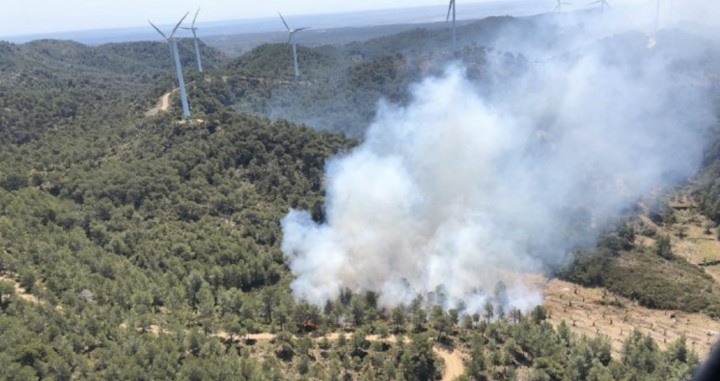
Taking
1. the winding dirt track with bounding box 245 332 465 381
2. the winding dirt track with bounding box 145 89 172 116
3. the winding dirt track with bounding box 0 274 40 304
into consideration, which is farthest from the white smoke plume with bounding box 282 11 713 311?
the winding dirt track with bounding box 145 89 172 116

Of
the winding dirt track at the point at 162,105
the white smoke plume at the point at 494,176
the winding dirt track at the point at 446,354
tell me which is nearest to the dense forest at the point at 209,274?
the winding dirt track at the point at 446,354

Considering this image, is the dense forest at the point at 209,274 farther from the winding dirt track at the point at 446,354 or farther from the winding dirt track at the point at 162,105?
the winding dirt track at the point at 162,105

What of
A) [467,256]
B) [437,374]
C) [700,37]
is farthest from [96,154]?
[700,37]

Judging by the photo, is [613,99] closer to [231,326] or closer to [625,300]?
[625,300]

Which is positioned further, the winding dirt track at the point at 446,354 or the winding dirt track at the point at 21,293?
the winding dirt track at the point at 21,293

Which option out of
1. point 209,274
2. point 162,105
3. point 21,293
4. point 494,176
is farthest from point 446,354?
point 162,105

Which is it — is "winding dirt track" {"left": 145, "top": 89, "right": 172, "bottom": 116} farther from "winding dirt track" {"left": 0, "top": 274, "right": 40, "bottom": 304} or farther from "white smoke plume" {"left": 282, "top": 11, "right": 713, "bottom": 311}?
"winding dirt track" {"left": 0, "top": 274, "right": 40, "bottom": 304}

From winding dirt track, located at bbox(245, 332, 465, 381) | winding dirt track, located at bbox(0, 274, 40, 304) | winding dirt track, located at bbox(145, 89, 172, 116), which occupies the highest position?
winding dirt track, located at bbox(145, 89, 172, 116)
